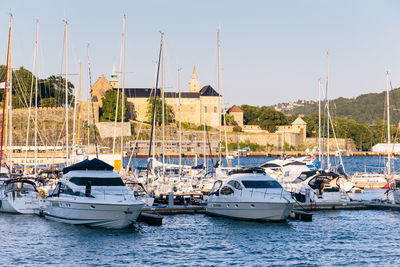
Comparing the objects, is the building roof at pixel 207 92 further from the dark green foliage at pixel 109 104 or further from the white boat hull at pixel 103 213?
the white boat hull at pixel 103 213

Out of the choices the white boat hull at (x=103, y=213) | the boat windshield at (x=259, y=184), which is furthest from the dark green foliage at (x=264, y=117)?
the white boat hull at (x=103, y=213)

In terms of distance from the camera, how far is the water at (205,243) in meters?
23.3

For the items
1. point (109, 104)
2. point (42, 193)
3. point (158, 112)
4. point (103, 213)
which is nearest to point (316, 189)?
point (103, 213)

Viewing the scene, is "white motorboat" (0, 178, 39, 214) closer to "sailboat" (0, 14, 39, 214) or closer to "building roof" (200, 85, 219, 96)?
"sailboat" (0, 14, 39, 214)

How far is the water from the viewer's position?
23.3 m

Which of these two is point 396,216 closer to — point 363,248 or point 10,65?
point 363,248

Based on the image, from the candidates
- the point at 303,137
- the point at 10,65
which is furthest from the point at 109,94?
the point at 10,65

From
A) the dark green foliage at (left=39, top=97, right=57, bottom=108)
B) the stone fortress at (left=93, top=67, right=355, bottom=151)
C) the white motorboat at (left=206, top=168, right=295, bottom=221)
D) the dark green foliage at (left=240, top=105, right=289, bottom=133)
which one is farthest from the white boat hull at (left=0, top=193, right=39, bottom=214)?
the dark green foliage at (left=240, top=105, right=289, bottom=133)

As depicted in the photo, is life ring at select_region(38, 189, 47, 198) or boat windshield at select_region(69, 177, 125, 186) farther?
life ring at select_region(38, 189, 47, 198)

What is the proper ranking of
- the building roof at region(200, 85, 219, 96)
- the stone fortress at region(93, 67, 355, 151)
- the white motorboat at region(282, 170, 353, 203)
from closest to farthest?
the white motorboat at region(282, 170, 353, 203) → the stone fortress at region(93, 67, 355, 151) → the building roof at region(200, 85, 219, 96)

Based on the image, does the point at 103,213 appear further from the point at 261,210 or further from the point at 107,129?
the point at 107,129

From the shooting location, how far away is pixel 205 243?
2661 centimetres

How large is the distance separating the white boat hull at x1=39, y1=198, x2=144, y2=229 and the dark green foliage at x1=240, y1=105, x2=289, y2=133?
145985 mm

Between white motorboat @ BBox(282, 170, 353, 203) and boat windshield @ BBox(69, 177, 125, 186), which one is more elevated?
boat windshield @ BBox(69, 177, 125, 186)
